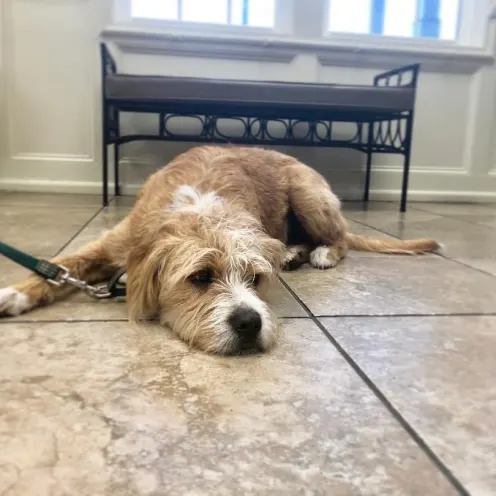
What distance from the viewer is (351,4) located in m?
4.52

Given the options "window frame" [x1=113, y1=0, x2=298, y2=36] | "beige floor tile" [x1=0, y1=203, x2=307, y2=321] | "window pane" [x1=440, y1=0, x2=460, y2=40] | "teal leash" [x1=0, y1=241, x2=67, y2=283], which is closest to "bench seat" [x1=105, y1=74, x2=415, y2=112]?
"window frame" [x1=113, y1=0, x2=298, y2=36]

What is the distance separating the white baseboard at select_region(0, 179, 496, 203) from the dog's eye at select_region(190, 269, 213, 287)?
309cm

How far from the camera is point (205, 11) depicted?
4398 millimetres

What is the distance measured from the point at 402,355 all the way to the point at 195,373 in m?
0.45

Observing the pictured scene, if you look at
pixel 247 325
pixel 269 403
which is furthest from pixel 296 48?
pixel 269 403

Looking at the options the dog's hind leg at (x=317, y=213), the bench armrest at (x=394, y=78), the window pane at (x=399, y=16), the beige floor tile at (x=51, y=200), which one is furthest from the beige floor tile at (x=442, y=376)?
the window pane at (x=399, y=16)

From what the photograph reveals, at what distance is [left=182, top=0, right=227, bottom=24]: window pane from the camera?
14.4 ft

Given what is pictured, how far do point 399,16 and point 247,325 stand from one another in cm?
420

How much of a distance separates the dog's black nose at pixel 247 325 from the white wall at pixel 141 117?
327 cm

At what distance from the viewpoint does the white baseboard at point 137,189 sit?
4289 millimetres

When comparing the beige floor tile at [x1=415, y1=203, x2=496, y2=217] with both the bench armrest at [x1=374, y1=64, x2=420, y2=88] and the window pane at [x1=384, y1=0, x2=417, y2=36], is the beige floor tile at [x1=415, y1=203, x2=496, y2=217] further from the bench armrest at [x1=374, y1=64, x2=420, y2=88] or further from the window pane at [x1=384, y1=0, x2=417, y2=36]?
the window pane at [x1=384, y1=0, x2=417, y2=36]

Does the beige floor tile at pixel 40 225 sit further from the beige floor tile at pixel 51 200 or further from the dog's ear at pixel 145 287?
the dog's ear at pixel 145 287

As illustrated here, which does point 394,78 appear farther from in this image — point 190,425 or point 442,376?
point 190,425

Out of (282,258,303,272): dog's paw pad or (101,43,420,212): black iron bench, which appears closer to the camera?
(282,258,303,272): dog's paw pad
